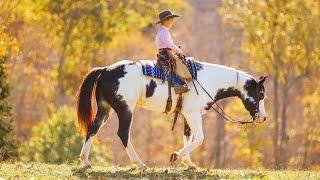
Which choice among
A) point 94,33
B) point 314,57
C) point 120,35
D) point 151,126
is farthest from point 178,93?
point 151,126

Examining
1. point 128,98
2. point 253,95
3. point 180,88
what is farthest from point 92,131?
point 253,95

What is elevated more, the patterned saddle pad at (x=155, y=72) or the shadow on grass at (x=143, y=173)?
the patterned saddle pad at (x=155, y=72)

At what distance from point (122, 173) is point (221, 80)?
3.06 metres

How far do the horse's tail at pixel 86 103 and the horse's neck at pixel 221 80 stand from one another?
2.19 m

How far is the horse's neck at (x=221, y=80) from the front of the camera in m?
15.3

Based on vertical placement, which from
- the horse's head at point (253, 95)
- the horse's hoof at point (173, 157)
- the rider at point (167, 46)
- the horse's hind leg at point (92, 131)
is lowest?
the horse's hoof at point (173, 157)

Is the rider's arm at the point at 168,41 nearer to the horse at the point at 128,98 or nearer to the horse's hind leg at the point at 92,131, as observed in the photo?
the horse at the point at 128,98

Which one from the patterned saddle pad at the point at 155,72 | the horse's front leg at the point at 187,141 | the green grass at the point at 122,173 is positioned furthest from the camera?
the horse's front leg at the point at 187,141

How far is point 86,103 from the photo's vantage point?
14656mm

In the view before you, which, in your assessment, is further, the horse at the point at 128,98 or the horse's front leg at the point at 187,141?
the horse's front leg at the point at 187,141

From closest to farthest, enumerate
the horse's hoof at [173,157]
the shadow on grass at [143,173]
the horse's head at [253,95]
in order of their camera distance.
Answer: the shadow on grass at [143,173] → the horse's hoof at [173,157] → the horse's head at [253,95]

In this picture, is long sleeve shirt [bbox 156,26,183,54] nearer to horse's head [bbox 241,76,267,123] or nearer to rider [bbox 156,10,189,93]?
rider [bbox 156,10,189,93]

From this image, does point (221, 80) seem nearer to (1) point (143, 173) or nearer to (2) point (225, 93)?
(2) point (225, 93)

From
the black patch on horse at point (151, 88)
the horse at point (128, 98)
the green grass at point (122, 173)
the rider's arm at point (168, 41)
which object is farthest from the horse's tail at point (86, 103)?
the rider's arm at point (168, 41)
